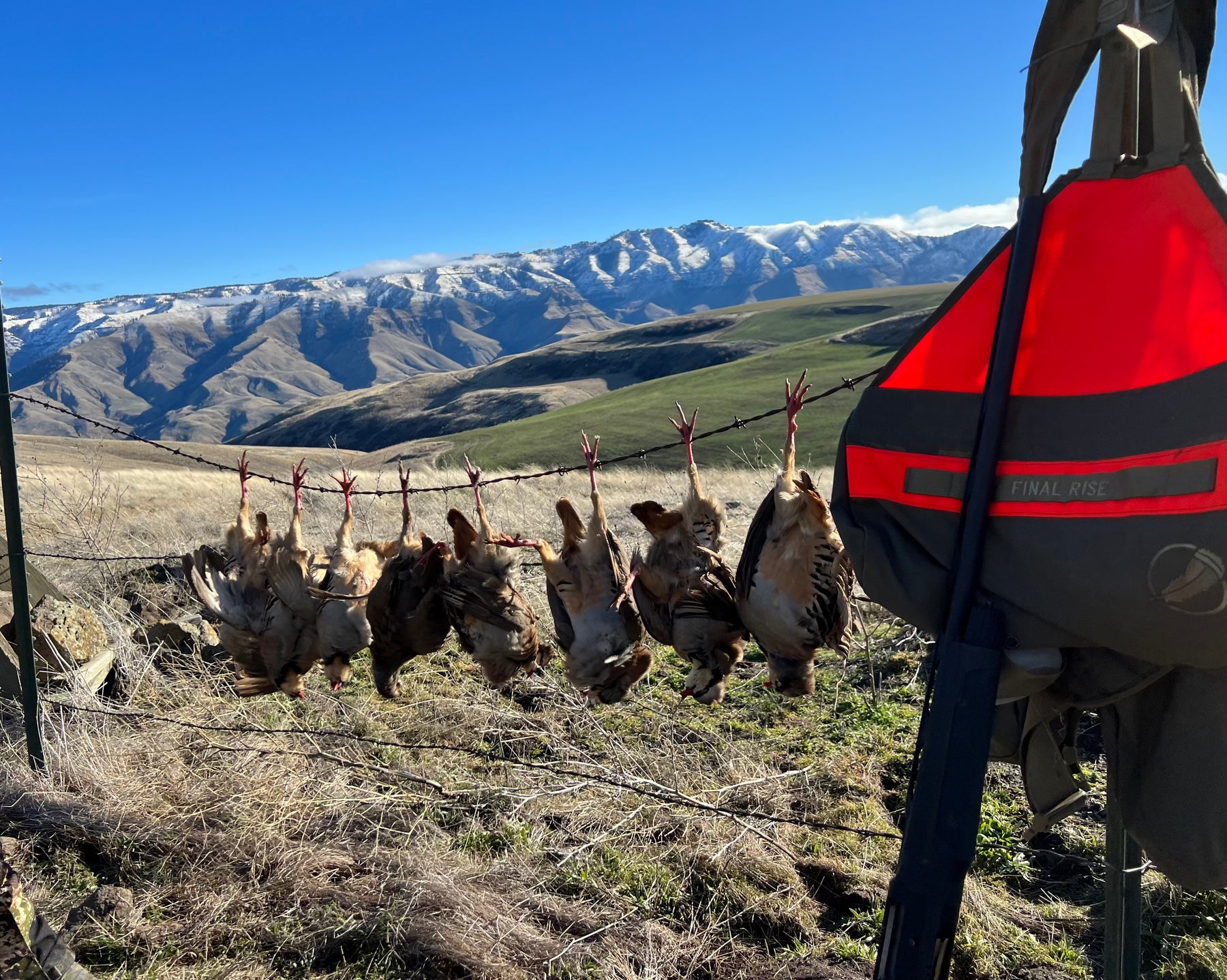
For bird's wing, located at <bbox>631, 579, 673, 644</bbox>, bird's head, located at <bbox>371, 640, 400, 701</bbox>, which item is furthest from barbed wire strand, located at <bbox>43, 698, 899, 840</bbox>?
bird's wing, located at <bbox>631, 579, 673, 644</bbox>

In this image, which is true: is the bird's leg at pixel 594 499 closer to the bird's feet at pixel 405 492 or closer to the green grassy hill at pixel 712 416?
the bird's feet at pixel 405 492

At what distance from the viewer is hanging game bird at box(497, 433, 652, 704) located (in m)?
4.47

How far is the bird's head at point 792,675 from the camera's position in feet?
13.5

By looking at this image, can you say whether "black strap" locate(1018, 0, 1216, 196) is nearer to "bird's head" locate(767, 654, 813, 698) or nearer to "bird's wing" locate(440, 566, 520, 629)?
"bird's head" locate(767, 654, 813, 698)

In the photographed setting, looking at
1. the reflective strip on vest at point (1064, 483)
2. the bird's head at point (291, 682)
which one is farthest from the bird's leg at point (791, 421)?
the bird's head at point (291, 682)

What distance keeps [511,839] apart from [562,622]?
2.54 metres

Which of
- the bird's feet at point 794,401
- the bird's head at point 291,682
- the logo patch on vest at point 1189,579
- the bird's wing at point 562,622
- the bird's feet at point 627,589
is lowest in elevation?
the bird's head at point 291,682

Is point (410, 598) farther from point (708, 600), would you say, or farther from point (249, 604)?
point (708, 600)

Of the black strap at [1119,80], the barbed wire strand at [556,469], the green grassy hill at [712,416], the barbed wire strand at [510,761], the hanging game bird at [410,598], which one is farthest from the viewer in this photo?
the green grassy hill at [712,416]

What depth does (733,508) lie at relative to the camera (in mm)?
16391

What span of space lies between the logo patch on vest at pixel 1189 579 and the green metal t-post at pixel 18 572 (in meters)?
6.60

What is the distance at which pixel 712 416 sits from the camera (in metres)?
53.1

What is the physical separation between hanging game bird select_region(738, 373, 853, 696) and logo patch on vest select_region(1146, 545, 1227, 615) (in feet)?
5.47

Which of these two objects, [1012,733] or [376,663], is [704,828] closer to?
[376,663]
